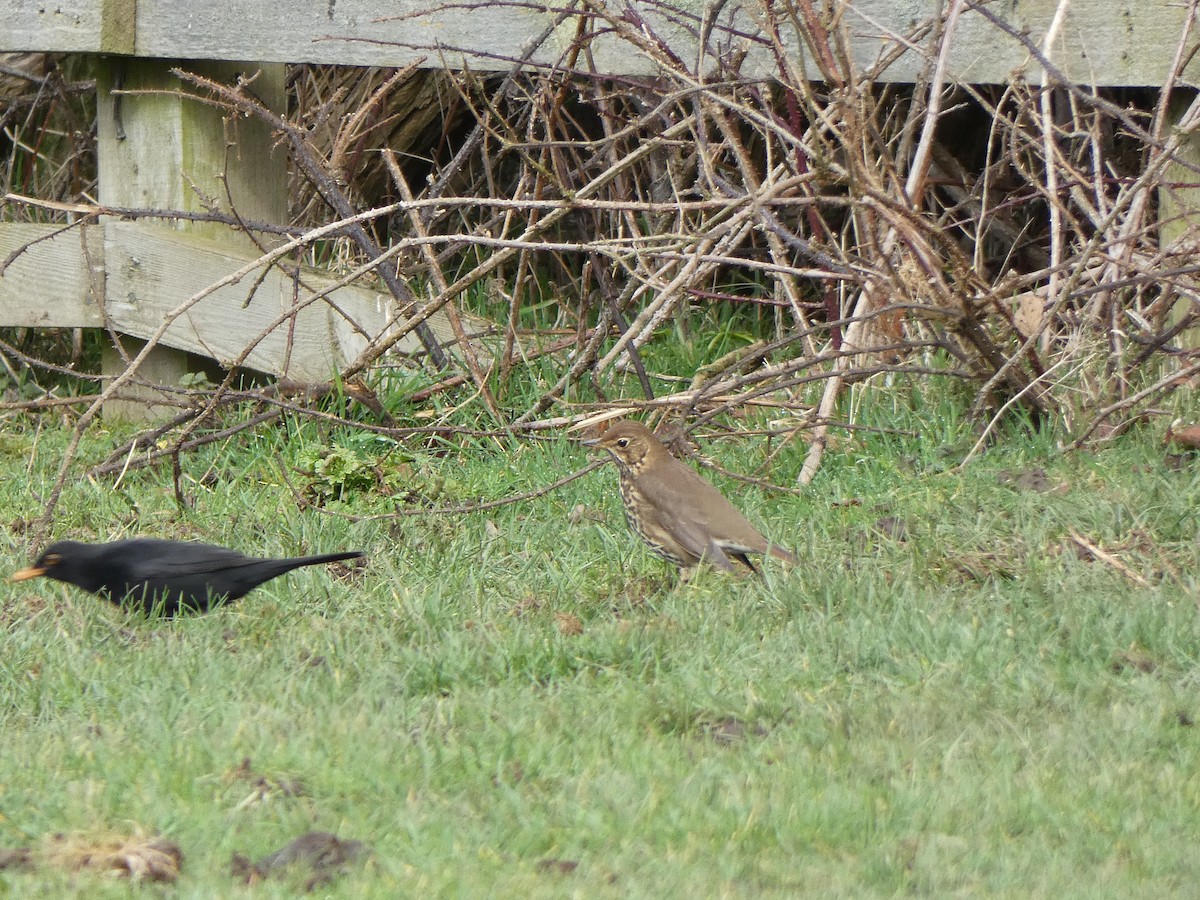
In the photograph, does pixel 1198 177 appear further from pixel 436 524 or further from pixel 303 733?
pixel 303 733

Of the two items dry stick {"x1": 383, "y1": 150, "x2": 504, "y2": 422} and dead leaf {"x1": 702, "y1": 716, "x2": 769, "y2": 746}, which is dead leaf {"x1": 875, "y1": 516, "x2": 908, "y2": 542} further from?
dry stick {"x1": 383, "y1": 150, "x2": 504, "y2": 422}

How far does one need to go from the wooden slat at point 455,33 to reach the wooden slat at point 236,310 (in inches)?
34.7

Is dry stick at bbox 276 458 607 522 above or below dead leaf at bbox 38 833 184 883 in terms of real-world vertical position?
below

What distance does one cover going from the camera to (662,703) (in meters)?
3.67

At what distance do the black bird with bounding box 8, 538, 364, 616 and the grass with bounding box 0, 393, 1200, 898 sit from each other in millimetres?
81

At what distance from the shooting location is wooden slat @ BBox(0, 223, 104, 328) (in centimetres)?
720

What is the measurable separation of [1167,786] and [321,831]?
1727mm

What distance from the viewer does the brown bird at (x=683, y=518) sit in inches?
189

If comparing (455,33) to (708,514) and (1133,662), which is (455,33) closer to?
(708,514)

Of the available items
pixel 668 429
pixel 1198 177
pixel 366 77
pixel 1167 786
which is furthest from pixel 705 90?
pixel 366 77

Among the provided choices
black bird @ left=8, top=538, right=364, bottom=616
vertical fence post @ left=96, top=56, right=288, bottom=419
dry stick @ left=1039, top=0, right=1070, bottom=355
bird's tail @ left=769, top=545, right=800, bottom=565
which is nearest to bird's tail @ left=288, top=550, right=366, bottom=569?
black bird @ left=8, top=538, right=364, bottom=616

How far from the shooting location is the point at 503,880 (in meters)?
2.85

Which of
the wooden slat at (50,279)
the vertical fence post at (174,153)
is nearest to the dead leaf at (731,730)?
the vertical fence post at (174,153)

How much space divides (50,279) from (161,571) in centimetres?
326
